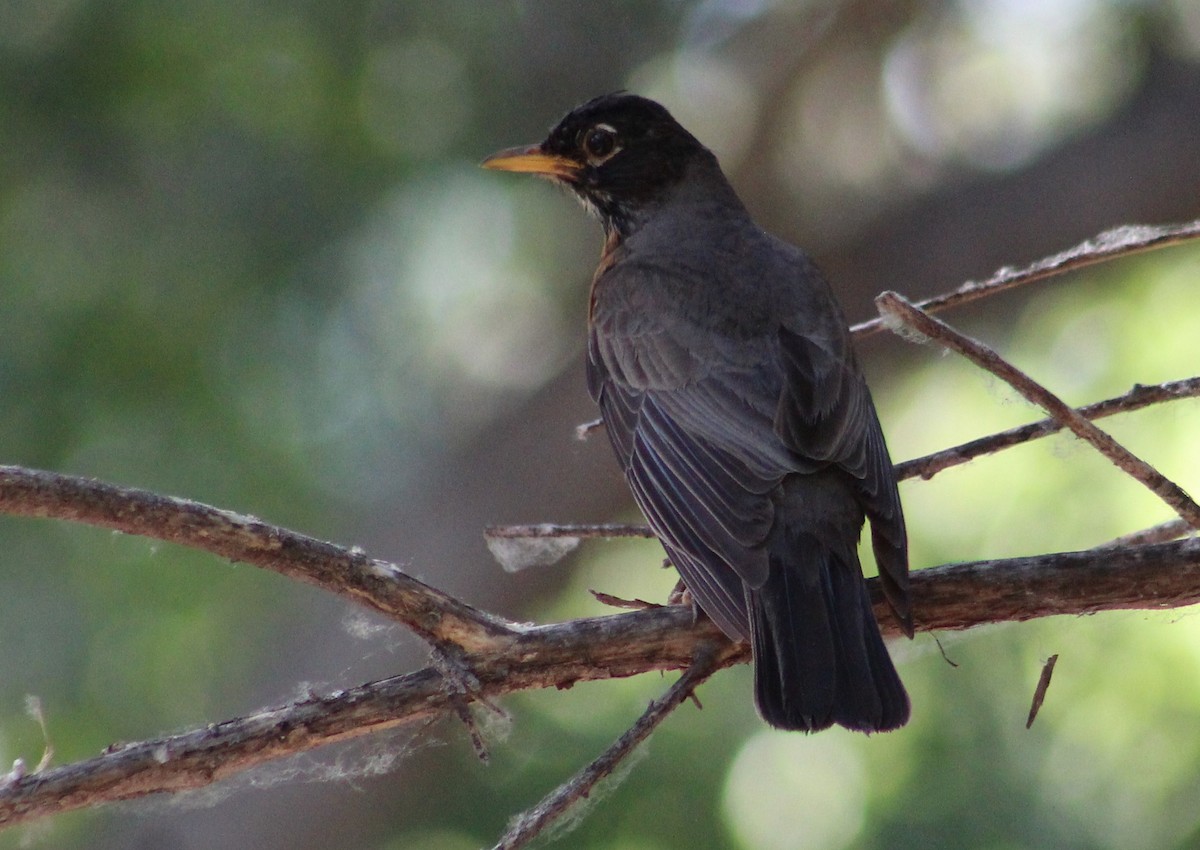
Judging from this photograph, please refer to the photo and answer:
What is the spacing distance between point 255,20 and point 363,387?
1918 mm

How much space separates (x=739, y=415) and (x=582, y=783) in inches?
64.4

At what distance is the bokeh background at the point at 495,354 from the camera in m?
5.89

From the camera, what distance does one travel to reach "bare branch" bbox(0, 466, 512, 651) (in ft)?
7.84

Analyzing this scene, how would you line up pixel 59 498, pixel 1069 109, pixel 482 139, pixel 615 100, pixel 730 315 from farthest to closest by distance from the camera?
pixel 1069 109 → pixel 482 139 → pixel 615 100 → pixel 730 315 → pixel 59 498

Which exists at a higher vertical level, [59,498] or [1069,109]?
[1069,109]

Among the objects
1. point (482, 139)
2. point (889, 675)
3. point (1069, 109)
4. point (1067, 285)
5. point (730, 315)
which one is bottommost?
point (889, 675)

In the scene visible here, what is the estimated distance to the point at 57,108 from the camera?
6.71 metres

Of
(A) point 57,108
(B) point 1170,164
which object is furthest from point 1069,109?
(A) point 57,108

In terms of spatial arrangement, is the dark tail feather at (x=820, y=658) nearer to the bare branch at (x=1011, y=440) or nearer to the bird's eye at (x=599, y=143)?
the bare branch at (x=1011, y=440)

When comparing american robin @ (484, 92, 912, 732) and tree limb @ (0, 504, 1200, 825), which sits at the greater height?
american robin @ (484, 92, 912, 732)

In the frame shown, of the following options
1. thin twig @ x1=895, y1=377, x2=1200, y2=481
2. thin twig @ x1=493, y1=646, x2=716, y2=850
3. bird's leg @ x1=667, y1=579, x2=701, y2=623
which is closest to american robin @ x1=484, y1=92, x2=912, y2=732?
bird's leg @ x1=667, y1=579, x2=701, y2=623

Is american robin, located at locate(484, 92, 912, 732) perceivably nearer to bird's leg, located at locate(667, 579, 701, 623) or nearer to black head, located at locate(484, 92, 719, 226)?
black head, located at locate(484, 92, 719, 226)

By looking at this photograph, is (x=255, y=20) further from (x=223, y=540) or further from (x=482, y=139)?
(x=223, y=540)

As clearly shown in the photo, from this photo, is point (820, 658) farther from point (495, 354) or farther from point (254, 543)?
point (495, 354)
